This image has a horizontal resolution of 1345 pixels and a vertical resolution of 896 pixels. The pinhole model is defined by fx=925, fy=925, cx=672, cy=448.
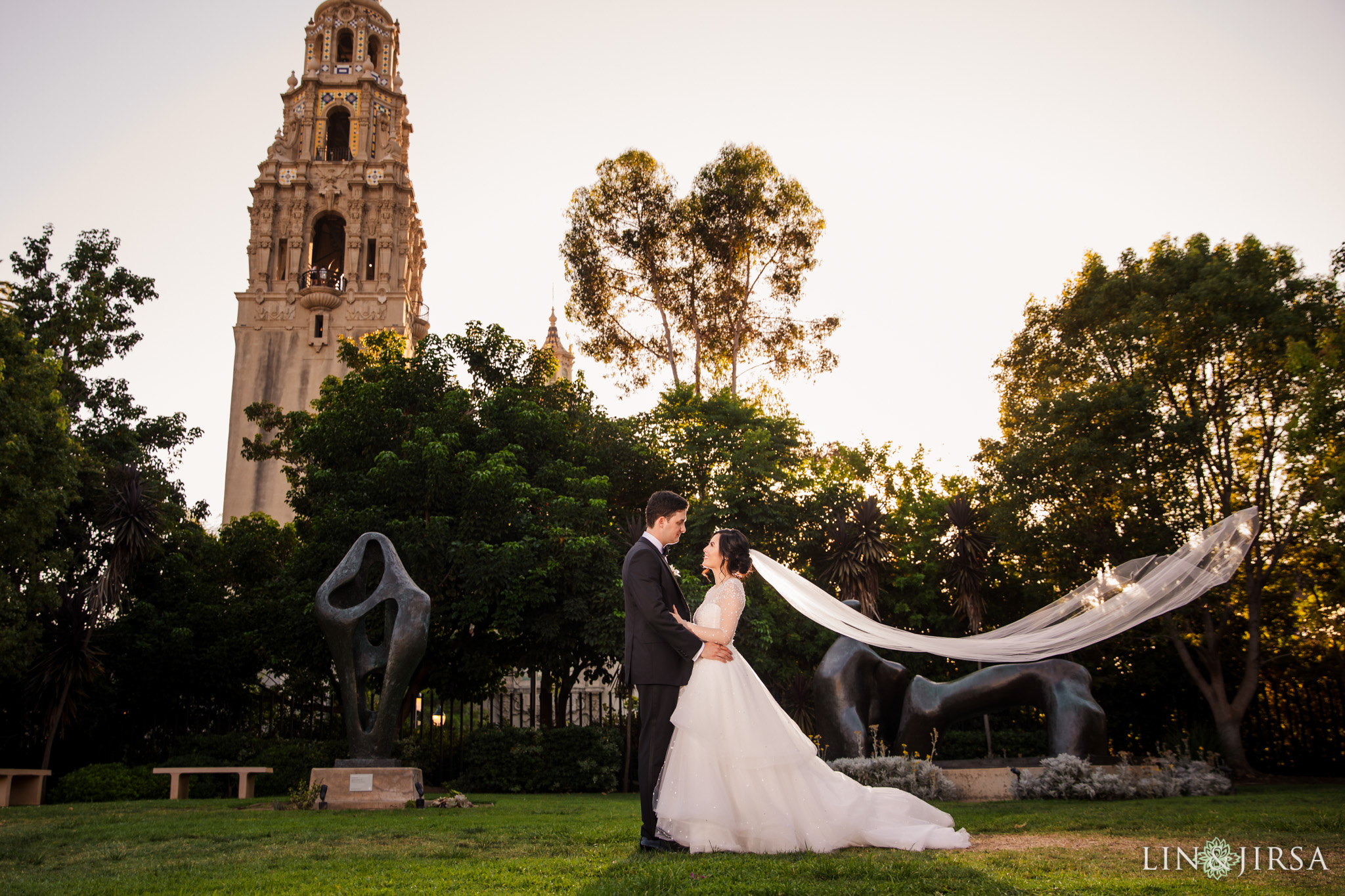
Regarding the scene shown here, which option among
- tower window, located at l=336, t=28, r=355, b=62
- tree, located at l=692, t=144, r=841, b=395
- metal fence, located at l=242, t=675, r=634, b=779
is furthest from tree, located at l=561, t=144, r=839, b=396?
tower window, located at l=336, t=28, r=355, b=62

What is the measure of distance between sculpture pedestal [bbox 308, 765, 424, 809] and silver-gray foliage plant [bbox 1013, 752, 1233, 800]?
347 inches

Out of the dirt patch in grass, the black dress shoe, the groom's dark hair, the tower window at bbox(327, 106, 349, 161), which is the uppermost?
the tower window at bbox(327, 106, 349, 161)

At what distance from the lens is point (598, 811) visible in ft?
39.2

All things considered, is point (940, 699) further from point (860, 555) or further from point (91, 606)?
point (91, 606)

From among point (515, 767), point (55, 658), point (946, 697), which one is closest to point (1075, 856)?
point (946, 697)

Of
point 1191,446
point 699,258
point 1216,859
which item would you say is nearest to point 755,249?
point 699,258

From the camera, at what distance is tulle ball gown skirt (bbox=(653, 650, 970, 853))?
20.4ft

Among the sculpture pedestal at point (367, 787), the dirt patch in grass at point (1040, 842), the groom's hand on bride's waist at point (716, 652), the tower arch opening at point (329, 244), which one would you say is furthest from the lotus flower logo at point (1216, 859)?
the tower arch opening at point (329, 244)

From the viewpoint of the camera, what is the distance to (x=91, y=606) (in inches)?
829

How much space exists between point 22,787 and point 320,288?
31371 millimetres

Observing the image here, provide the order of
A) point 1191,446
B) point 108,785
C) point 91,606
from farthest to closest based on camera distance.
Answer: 1. point 1191,446
2. point 91,606
3. point 108,785

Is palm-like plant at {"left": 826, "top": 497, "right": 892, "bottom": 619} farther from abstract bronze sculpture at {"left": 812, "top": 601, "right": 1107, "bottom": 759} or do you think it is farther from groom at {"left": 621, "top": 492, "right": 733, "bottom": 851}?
groom at {"left": 621, "top": 492, "right": 733, "bottom": 851}

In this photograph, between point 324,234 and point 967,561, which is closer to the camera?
point 967,561

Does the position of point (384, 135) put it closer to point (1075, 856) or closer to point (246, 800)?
point (246, 800)
